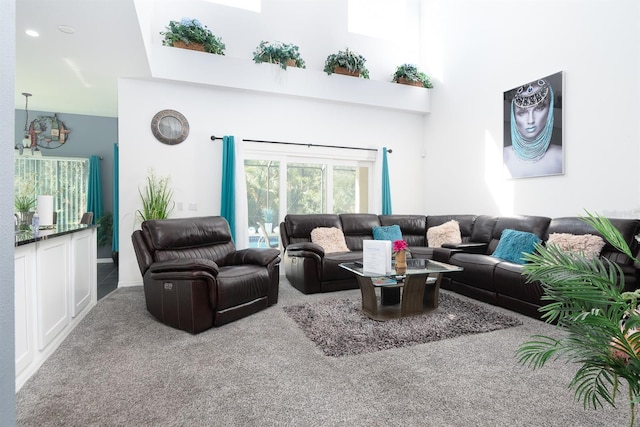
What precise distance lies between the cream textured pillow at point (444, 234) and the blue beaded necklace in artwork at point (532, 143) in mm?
1258

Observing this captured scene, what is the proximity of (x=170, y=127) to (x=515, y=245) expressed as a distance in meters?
4.62

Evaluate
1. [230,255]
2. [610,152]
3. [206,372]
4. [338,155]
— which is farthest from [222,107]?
[610,152]

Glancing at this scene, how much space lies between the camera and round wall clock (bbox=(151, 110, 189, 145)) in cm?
449

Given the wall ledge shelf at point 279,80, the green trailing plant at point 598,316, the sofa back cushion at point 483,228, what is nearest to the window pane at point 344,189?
the wall ledge shelf at point 279,80

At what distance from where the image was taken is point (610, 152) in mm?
3414

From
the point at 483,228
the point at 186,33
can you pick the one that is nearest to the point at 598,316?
the point at 483,228

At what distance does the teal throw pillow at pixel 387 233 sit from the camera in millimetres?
4801

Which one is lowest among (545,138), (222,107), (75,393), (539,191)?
(75,393)

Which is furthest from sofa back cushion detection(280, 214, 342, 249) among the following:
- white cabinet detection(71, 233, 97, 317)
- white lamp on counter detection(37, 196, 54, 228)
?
white lamp on counter detection(37, 196, 54, 228)

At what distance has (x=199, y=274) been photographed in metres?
2.68

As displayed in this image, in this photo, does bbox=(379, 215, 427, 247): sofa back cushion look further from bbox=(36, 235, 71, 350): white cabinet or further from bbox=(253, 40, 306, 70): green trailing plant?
bbox=(36, 235, 71, 350): white cabinet

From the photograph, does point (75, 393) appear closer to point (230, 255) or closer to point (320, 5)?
point (230, 255)

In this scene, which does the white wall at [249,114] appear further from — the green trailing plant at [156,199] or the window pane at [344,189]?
the window pane at [344,189]

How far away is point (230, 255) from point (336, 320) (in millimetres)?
1455
